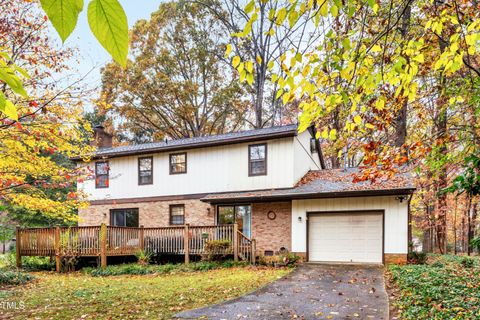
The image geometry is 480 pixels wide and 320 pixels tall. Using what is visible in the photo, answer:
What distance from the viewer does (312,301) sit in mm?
7570

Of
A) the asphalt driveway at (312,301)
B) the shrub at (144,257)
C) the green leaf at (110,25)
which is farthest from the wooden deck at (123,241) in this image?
the green leaf at (110,25)

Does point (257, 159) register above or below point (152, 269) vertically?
above

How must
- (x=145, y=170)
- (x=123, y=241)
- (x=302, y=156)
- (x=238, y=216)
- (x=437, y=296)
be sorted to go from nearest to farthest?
(x=437, y=296) → (x=123, y=241) → (x=238, y=216) → (x=302, y=156) → (x=145, y=170)

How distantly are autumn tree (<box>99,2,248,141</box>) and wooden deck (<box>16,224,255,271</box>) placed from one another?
11.8 metres

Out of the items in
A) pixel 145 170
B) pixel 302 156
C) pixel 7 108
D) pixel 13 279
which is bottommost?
pixel 13 279

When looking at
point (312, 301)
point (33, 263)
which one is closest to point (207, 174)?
point (33, 263)

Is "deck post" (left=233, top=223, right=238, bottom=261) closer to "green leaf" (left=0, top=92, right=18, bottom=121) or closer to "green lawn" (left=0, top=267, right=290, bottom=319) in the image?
"green lawn" (left=0, top=267, right=290, bottom=319)

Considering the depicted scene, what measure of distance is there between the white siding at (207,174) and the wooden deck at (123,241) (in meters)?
2.46

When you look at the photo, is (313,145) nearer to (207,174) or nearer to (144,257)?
(207,174)

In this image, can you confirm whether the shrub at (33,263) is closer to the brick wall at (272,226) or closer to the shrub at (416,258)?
the brick wall at (272,226)

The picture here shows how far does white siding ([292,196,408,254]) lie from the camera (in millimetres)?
13414

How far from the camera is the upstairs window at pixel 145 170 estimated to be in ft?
59.6

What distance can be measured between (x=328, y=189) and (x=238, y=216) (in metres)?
4.23

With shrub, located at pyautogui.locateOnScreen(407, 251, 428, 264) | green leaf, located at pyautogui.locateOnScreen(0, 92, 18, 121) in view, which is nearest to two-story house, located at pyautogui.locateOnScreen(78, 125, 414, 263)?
shrub, located at pyautogui.locateOnScreen(407, 251, 428, 264)
